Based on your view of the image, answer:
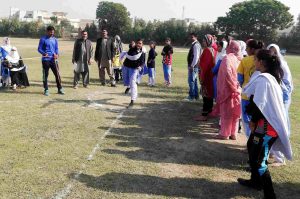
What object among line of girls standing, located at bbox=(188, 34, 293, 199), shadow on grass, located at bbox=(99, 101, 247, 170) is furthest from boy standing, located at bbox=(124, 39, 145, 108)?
line of girls standing, located at bbox=(188, 34, 293, 199)

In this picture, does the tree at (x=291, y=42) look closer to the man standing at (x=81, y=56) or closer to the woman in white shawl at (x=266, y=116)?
the man standing at (x=81, y=56)

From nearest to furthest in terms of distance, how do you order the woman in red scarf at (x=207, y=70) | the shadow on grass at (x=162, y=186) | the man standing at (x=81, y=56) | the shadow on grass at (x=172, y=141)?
the shadow on grass at (x=162, y=186) < the shadow on grass at (x=172, y=141) < the woman in red scarf at (x=207, y=70) < the man standing at (x=81, y=56)

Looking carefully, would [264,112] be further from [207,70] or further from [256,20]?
[256,20]

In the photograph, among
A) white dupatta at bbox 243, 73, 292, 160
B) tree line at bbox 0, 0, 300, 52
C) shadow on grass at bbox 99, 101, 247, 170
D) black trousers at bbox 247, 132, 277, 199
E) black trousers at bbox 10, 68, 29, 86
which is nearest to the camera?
white dupatta at bbox 243, 73, 292, 160

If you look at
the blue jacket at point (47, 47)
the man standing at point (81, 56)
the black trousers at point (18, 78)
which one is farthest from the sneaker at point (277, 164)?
the black trousers at point (18, 78)

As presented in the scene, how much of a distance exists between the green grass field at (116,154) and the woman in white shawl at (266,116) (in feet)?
1.81

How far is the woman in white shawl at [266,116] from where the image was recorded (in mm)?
4242

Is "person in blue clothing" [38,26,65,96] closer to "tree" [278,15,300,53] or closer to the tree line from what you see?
the tree line

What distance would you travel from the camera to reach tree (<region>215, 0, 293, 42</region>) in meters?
64.1

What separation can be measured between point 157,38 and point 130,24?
12573mm

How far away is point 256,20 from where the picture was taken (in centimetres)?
6550

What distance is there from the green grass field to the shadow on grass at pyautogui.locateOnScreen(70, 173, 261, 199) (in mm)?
13

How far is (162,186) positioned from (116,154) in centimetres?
135

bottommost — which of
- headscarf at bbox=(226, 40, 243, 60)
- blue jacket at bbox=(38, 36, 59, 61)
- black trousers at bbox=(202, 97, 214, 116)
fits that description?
black trousers at bbox=(202, 97, 214, 116)
